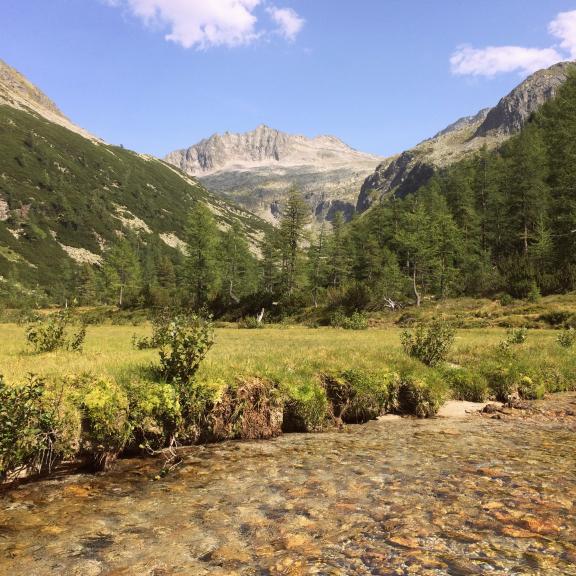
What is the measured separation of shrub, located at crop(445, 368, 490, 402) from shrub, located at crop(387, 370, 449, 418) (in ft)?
3.33

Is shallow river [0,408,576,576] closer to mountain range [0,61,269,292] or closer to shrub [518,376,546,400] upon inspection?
shrub [518,376,546,400]

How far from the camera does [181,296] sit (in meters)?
66.4

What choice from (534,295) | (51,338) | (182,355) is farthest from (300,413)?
(534,295)

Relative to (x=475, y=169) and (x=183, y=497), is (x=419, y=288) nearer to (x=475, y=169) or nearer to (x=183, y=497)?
(x=475, y=169)

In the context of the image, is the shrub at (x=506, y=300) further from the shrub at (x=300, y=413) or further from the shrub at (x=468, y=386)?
the shrub at (x=300, y=413)

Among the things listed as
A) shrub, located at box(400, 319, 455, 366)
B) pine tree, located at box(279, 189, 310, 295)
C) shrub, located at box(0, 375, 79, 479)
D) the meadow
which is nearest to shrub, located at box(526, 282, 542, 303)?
the meadow

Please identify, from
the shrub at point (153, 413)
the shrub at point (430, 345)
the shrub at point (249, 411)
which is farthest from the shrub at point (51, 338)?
the shrub at point (430, 345)

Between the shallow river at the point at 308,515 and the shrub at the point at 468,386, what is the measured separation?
192 inches

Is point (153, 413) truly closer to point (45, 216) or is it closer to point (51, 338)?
point (51, 338)

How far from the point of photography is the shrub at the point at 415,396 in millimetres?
12664

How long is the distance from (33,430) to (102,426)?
4.04 ft

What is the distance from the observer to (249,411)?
33.9ft

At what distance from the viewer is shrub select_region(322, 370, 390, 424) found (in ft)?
39.2

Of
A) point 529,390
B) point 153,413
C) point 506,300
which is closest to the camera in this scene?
point 153,413
